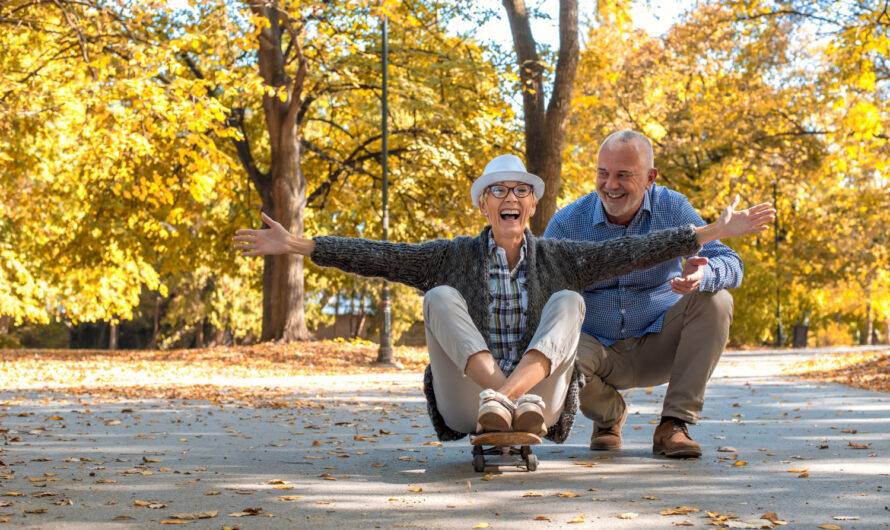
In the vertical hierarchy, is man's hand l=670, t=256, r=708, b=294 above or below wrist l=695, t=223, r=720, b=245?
below

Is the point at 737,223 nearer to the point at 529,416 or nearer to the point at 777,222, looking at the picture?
the point at 529,416

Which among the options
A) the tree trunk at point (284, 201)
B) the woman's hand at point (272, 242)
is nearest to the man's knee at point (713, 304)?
the woman's hand at point (272, 242)

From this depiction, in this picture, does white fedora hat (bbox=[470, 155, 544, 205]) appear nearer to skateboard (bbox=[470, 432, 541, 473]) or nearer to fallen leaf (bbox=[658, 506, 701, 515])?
skateboard (bbox=[470, 432, 541, 473])

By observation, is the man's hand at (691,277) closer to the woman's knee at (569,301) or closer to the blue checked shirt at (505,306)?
the woman's knee at (569,301)

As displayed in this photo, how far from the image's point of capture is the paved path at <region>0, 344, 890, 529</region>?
15.0 feet

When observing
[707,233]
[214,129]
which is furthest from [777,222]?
[707,233]

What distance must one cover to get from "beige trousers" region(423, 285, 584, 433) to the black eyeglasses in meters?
0.58

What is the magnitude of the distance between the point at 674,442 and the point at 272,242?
249 centimetres

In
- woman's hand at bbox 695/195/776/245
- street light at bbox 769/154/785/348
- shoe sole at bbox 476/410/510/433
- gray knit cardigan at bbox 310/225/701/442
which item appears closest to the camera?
shoe sole at bbox 476/410/510/433

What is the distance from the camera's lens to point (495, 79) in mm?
25094

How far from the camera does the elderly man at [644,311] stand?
636cm

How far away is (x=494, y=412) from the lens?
16.7ft

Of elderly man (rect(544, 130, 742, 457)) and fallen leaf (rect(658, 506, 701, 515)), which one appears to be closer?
fallen leaf (rect(658, 506, 701, 515))

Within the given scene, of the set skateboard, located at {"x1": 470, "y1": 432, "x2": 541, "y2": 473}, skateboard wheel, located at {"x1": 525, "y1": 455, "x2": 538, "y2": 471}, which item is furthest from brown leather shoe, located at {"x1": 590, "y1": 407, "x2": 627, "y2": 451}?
skateboard wheel, located at {"x1": 525, "y1": 455, "x2": 538, "y2": 471}
